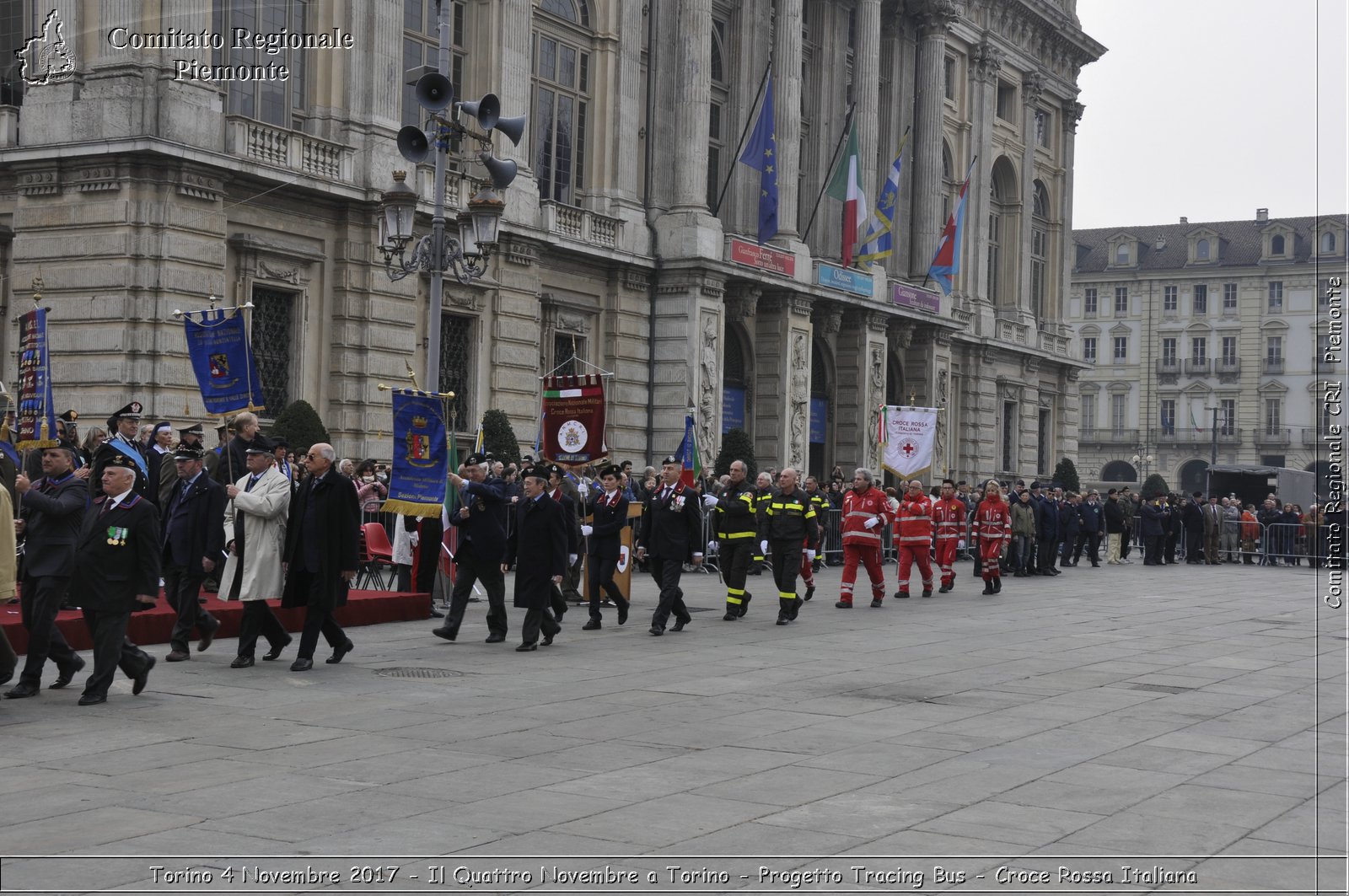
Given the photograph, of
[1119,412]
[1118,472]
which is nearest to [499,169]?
[1118,472]

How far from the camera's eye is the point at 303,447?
24.3 metres

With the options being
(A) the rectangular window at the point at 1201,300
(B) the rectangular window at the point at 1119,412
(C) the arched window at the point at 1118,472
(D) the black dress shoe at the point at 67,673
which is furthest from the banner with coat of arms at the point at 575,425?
(B) the rectangular window at the point at 1119,412

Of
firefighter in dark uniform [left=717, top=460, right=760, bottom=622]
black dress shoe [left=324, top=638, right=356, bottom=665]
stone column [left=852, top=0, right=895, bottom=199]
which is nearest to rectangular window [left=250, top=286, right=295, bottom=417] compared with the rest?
firefighter in dark uniform [left=717, top=460, right=760, bottom=622]

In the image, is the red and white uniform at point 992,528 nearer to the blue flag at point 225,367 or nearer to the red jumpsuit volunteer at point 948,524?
the red jumpsuit volunteer at point 948,524

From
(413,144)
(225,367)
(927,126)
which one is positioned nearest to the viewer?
(225,367)

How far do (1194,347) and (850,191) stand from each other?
70.2 meters

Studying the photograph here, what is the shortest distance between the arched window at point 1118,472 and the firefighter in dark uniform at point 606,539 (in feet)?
299

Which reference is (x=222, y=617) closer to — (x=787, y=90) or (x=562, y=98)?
(x=562, y=98)

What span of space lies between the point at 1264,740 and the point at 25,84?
21.4 metres

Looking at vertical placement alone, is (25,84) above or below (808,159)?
below

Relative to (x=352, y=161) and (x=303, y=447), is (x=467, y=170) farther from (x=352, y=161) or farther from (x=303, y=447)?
(x=303, y=447)

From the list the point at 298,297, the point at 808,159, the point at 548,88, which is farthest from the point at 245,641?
the point at 808,159

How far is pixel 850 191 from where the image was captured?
39.2 m

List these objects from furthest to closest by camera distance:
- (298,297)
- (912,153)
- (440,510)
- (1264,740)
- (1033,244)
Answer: (1033,244), (912,153), (298,297), (440,510), (1264,740)
